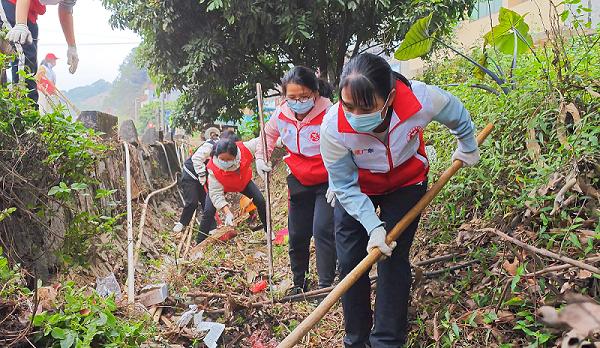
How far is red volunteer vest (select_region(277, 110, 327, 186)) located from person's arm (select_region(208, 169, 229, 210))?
2.21 metres

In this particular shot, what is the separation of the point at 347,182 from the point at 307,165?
42.4 inches

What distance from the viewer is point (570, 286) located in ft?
7.34

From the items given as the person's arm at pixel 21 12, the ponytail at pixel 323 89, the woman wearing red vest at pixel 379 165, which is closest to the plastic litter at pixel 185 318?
the woman wearing red vest at pixel 379 165

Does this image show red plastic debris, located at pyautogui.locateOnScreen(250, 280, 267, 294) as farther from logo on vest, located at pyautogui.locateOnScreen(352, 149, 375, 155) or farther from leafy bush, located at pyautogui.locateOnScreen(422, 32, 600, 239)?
logo on vest, located at pyautogui.locateOnScreen(352, 149, 375, 155)

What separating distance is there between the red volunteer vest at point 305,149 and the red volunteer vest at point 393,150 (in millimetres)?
913

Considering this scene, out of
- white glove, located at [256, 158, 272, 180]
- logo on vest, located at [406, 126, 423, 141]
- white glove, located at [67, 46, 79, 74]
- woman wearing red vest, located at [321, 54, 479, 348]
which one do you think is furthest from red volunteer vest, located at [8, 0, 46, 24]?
logo on vest, located at [406, 126, 423, 141]

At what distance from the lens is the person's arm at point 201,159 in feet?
20.0

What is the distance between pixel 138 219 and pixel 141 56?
13.3ft

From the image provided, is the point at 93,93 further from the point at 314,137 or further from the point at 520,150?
the point at 520,150

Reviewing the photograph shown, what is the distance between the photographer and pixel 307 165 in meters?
3.53

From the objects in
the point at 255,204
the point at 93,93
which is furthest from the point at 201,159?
the point at 93,93

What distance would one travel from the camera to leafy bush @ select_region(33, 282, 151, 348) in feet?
7.33

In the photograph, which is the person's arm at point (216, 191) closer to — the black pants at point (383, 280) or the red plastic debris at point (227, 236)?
the red plastic debris at point (227, 236)

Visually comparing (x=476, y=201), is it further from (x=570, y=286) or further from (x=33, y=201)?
(x=33, y=201)
